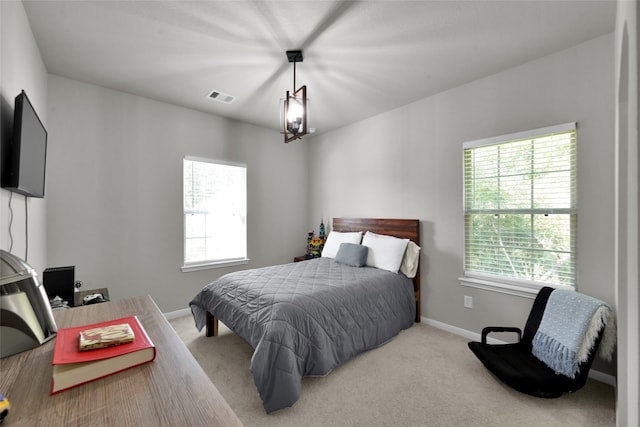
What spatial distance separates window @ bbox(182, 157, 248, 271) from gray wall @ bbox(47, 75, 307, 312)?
0.12 m

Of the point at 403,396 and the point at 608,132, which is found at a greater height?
the point at 608,132

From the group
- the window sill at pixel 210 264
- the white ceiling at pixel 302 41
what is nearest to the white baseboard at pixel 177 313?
the window sill at pixel 210 264

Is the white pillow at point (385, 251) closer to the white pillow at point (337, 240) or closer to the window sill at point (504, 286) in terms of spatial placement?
the white pillow at point (337, 240)

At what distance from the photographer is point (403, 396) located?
201 centimetres

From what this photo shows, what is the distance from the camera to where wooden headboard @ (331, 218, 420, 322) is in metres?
3.30

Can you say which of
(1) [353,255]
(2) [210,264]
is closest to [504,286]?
(1) [353,255]

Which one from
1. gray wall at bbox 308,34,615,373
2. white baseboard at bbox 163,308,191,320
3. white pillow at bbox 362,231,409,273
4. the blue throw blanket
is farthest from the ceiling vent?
the blue throw blanket

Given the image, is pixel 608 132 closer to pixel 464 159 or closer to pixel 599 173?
pixel 599 173

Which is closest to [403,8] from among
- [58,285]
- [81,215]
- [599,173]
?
[599,173]

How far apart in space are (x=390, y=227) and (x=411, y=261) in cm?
54

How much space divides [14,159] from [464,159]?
3500 millimetres

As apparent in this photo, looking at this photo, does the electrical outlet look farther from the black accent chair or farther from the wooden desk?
the wooden desk

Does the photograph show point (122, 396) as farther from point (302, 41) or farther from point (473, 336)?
point (473, 336)

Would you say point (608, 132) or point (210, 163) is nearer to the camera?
point (608, 132)
